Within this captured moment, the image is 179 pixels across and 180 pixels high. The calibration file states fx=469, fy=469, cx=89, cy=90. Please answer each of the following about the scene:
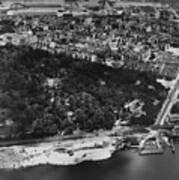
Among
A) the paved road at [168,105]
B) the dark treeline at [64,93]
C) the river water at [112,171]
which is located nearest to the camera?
the river water at [112,171]

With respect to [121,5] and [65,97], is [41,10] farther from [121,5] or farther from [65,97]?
[65,97]

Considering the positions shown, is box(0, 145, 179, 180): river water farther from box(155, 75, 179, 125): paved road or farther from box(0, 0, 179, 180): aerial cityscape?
box(155, 75, 179, 125): paved road

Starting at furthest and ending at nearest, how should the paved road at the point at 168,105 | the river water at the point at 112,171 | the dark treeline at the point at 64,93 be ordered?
the paved road at the point at 168,105, the dark treeline at the point at 64,93, the river water at the point at 112,171

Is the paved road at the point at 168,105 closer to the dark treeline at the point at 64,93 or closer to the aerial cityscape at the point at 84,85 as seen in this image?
the aerial cityscape at the point at 84,85

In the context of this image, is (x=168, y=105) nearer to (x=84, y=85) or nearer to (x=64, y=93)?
(x=84, y=85)

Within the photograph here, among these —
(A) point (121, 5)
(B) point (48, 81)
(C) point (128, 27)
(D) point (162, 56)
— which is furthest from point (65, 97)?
(A) point (121, 5)

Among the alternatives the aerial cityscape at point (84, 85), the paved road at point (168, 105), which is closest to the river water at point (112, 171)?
the aerial cityscape at point (84, 85)

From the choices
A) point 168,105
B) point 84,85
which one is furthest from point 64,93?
point 168,105
